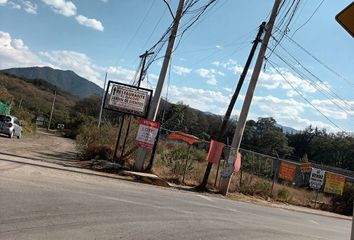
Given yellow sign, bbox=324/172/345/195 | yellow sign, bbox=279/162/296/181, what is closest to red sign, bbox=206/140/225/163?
yellow sign, bbox=279/162/296/181

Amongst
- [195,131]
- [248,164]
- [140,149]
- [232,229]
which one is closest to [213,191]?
[140,149]

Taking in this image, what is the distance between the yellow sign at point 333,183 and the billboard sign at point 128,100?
1029 centimetres

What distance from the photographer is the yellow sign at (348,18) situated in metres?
4.18

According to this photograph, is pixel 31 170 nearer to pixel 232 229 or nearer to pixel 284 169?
pixel 232 229

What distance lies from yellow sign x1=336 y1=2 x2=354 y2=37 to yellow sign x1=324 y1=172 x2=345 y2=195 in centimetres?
2298

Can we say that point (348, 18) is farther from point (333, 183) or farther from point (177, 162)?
point (333, 183)

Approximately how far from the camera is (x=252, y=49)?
882 inches

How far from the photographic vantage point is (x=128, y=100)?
23.6 m

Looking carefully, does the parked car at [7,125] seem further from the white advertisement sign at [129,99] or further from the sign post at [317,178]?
the sign post at [317,178]

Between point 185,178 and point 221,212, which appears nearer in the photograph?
point 221,212

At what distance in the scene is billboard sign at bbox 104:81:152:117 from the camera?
2358 cm

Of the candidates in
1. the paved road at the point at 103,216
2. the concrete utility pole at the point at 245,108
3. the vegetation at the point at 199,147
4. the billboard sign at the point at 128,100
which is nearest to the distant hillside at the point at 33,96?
the vegetation at the point at 199,147

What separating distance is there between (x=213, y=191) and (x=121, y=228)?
13.4 m

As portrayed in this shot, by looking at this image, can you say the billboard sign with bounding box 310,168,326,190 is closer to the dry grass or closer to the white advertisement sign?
the dry grass
